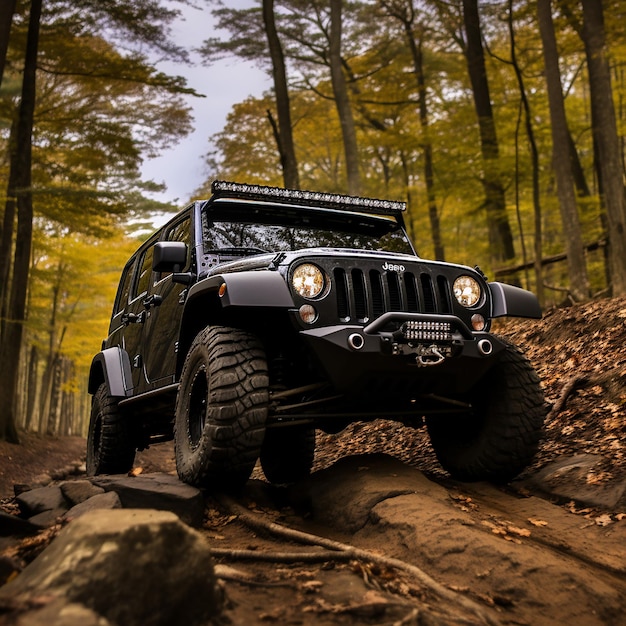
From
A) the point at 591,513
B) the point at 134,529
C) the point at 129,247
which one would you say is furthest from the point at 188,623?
the point at 129,247

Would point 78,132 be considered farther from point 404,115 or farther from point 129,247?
point 404,115

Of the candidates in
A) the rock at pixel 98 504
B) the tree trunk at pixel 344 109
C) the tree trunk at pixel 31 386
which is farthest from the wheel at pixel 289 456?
the tree trunk at pixel 31 386

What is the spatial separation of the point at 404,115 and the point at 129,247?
9.59 metres

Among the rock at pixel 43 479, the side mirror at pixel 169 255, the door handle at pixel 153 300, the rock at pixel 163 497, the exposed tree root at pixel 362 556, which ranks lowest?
the rock at pixel 43 479

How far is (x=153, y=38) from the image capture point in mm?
13969

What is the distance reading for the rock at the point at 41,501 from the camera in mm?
4242

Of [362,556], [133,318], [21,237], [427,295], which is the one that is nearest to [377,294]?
[427,295]

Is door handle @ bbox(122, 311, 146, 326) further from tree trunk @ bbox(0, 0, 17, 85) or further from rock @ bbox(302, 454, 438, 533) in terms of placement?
tree trunk @ bbox(0, 0, 17, 85)

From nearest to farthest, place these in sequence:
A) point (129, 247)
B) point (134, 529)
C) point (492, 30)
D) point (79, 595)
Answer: point (79, 595) < point (134, 529) < point (492, 30) < point (129, 247)

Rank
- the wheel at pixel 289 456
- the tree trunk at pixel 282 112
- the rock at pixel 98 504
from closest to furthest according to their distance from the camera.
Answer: the rock at pixel 98 504
the wheel at pixel 289 456
the tree trunk at pixel 282 112

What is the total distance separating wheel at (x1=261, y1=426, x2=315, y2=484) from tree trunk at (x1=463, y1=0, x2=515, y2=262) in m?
9.95

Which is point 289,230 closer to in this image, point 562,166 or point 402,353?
point 402,353

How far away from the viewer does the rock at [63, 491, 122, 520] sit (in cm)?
363

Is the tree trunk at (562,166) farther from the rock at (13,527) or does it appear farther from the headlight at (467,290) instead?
the rock at (13,527)
